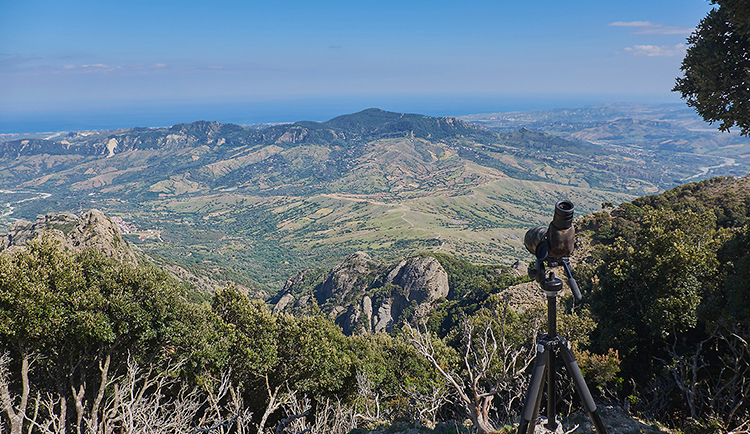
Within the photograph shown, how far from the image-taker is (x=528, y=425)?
4727 millimetres

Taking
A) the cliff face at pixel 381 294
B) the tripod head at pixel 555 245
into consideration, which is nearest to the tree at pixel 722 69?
the tripod head at pixel 555 245

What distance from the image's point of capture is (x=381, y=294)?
291 feet

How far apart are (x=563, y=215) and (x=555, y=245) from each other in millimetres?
382

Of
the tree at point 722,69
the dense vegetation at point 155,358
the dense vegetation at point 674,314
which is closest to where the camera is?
the tree at point 722,69

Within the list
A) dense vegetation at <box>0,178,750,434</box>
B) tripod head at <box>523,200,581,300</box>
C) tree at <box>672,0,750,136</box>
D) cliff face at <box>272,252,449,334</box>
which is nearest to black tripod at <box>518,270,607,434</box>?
tripod head at <box>523,200,581,300</box>

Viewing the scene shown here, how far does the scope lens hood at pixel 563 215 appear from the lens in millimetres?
3700

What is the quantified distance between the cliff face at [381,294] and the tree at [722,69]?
59.7 m

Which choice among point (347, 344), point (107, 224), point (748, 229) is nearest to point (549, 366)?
point (748, 229)

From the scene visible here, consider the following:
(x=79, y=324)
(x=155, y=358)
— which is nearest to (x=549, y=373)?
(x=79, y=324)

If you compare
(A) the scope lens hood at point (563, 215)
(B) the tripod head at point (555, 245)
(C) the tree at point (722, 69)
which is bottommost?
(B) the tripod head at point (555, 245)

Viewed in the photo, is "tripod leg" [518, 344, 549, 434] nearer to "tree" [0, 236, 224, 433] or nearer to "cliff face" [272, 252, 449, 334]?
"tree" [0, 236, 224, 433]

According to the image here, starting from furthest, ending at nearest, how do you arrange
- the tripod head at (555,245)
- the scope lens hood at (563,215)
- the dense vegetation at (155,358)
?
→ the dense vegetation at (155,358) < the tripod head at (555,245) < the scope lens hood at (563,215)

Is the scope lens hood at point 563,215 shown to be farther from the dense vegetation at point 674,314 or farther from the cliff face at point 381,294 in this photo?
the cliff face at point 381,294

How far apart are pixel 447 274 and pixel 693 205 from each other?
162 feet
